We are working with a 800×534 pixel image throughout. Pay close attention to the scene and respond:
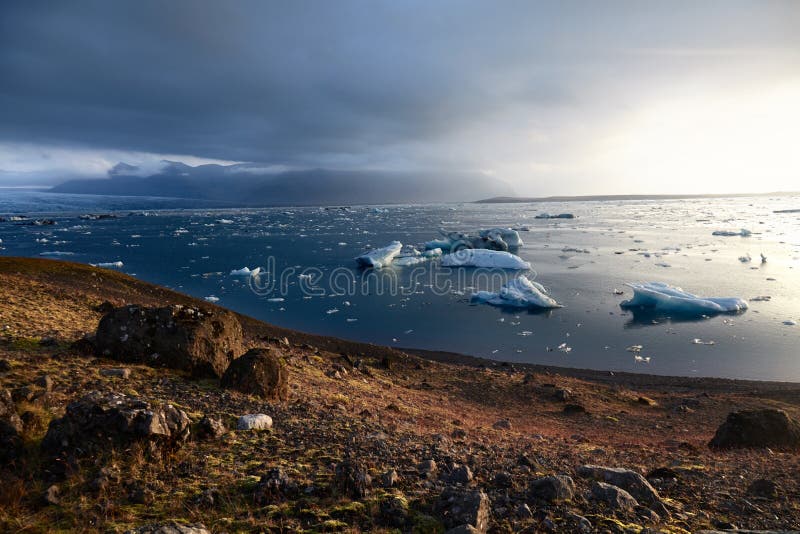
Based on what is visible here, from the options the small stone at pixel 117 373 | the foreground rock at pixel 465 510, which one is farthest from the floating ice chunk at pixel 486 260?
the foreground rock at pixel 465 510

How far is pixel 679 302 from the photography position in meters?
21.1

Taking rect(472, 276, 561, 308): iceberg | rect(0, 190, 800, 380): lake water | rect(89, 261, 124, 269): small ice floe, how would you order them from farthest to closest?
rect(89, 261, 124, 269): small ice floe, rect(472, 276, 561, 308): iceberg, rect(0, 190, 800, 380): lake water

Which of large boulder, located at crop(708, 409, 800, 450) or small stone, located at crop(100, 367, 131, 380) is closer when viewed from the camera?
small stone, located at crop(100, 367, 131, 380)

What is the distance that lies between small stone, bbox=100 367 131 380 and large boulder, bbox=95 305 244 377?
0.59 metres

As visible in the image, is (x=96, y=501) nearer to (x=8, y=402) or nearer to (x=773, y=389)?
(x=8, y=402)

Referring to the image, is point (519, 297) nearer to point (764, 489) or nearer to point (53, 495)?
point (764, 489)

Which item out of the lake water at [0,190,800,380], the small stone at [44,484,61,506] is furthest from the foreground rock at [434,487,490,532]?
Answer: the lake water at [0,190,800,380]

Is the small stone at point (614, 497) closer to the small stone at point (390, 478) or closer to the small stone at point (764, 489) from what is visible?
the small stone at point (764, 489)

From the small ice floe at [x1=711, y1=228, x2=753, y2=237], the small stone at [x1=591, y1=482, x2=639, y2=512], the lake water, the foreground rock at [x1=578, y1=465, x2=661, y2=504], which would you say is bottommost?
the lake water

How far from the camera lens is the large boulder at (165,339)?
253 inches

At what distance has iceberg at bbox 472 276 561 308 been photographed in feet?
72.7

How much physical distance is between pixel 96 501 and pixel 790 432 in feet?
31.0

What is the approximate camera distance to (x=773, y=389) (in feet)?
40.6

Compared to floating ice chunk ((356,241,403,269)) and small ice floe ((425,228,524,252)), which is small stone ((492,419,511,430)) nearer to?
floating ice chunk ((356,241,403,269))
